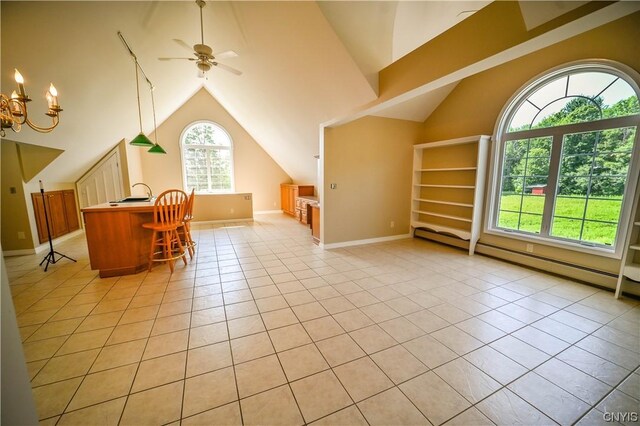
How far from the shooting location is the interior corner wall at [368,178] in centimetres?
422

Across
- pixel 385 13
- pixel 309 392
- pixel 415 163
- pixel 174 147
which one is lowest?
pixel 309 392

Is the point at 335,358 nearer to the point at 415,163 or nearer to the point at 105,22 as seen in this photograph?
the point at 105,22

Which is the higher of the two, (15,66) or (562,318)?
(15,66)

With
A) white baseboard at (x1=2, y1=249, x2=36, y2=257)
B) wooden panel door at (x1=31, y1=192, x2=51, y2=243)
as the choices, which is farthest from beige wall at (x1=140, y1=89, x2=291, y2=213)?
white baseboard at (x1=2, y1=249, x2=36, y2=257)

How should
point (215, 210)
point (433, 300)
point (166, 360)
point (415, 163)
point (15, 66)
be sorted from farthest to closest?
1. point (215, 210)
2. point (415, 163)
3. point (433, 300)
4. point (15, 66)
5. point (166, 360)

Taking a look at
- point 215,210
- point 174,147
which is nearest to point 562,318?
point 215,210

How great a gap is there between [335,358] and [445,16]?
9.96 feet

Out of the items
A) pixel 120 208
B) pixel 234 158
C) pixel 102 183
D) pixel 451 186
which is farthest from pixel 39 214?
pixel 451 186

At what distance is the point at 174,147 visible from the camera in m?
6.83

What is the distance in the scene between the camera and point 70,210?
5105 mm

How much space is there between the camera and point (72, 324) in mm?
2143

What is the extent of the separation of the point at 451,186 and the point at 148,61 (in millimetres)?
5052

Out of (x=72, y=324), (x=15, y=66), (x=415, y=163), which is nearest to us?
(x=72, y=324)

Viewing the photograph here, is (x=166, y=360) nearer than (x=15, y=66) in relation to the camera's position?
Yes
